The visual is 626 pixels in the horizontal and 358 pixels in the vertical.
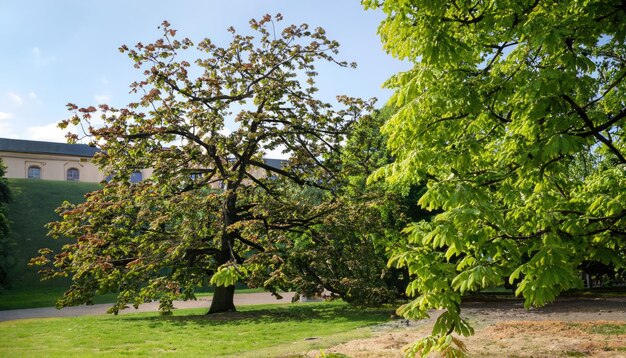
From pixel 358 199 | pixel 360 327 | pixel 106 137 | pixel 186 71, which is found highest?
pixel 186 71

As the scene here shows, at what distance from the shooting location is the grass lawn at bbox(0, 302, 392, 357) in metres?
11.7

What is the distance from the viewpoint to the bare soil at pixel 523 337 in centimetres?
1005

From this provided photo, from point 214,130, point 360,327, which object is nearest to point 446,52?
point 360,327

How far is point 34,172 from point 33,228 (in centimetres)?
3107

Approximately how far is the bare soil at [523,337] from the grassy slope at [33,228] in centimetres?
2655

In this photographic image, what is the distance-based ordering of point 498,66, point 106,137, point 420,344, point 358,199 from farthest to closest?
point 358,199
point 106,137
point 498,66
point 420,344

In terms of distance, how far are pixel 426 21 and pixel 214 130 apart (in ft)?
42.9

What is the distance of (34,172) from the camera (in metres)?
76.1

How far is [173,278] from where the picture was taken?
1753cm

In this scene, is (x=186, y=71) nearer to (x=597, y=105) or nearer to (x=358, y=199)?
(x=358, y=199)

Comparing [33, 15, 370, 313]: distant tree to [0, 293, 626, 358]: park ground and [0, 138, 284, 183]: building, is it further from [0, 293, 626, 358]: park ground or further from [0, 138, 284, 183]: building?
[0, 138, 284, 183]: building

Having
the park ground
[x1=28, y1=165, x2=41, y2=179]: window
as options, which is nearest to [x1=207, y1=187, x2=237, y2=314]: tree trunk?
Result: the park ground

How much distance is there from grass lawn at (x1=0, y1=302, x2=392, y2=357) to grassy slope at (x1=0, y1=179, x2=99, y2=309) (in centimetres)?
1642

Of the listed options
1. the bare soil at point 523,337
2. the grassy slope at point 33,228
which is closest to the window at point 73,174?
the grassy slope at point 33,228
